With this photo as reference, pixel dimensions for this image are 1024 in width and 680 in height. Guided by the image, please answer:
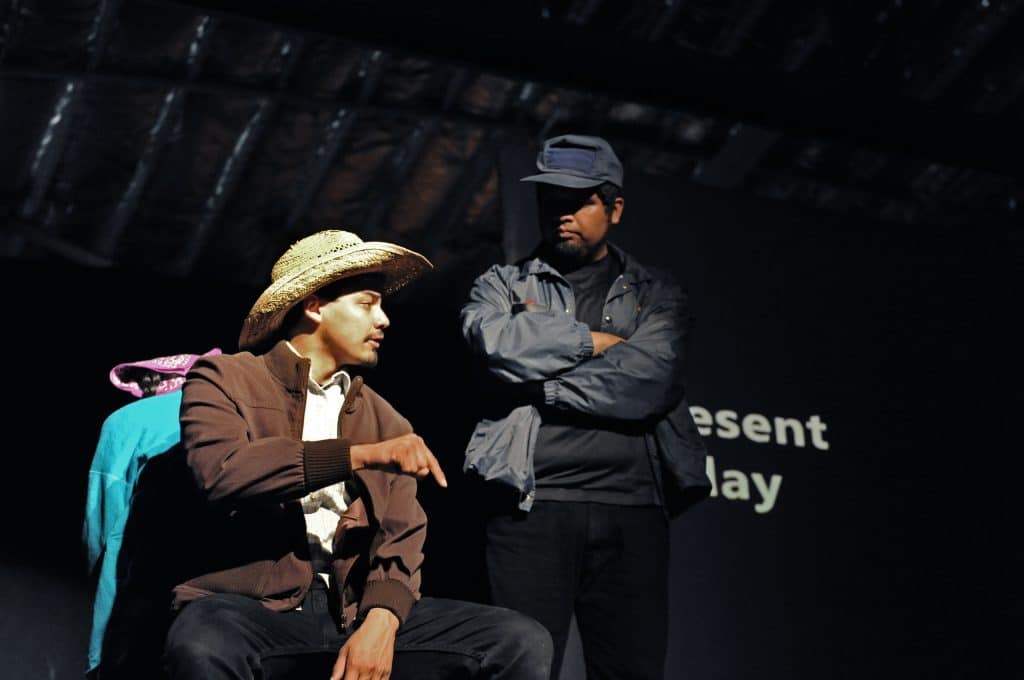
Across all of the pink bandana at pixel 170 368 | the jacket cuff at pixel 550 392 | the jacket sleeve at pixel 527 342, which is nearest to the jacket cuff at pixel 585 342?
the jacket sleeve at pixel 527 342

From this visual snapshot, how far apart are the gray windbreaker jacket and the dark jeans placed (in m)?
0.52

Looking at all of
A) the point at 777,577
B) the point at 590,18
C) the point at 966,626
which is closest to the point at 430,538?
the point at 777,577

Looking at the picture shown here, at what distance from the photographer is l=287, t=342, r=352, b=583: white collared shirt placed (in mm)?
2660

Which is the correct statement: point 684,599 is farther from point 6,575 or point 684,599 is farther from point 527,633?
point 6,575

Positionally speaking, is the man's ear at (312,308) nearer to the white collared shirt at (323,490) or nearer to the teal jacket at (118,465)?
the white collared shirt at (323,490)

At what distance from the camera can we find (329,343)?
2855mm

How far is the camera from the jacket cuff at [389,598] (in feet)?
8.25

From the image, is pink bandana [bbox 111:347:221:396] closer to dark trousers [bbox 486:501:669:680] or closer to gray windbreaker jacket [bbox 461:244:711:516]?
gray windbreaker jacket [bbox 461:244:711:516]

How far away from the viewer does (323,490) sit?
273cm

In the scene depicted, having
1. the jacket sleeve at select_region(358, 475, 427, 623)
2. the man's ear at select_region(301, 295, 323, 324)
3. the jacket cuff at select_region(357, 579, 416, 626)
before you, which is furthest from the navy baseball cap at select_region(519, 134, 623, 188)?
the jacket cuff at select_region(357, 579, 416, 626)

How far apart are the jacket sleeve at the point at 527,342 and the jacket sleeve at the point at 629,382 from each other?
0.04 meters

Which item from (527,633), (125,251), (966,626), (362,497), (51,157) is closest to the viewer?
(527,633)

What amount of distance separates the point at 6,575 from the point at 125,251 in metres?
3.26

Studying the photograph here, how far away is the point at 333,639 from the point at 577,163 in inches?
64.9
